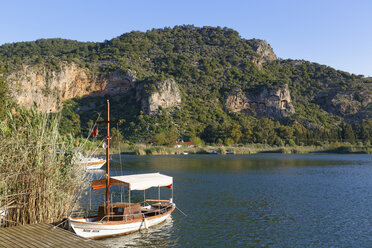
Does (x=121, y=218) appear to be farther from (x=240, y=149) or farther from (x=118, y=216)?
(x=240, y=149)

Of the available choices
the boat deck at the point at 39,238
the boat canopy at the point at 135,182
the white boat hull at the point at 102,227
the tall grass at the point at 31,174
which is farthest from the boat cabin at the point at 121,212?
the boat deck at the point at 39,238

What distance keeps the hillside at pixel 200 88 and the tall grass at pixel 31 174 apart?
75451 millimetres

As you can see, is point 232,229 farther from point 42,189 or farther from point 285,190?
point 285,190

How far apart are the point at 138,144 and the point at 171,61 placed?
55.1 meters

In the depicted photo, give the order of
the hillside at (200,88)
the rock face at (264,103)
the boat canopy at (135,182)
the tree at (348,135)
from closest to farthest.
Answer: the boat canopy at (135,182), the tree at (348,135), the hillside at (200,88), the rock face at (264,103)

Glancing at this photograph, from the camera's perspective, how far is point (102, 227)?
14500mm

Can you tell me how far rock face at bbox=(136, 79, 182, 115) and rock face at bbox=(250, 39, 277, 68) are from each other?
53.8 m

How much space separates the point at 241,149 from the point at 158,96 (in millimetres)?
32386

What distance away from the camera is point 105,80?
382 ft

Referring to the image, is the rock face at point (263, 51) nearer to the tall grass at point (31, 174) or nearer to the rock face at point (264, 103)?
the rock face at point (264, 103)

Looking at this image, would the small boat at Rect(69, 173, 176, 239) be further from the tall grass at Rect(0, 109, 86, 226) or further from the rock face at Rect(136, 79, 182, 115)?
the rock face at Rect(136, 79, 182, 115)

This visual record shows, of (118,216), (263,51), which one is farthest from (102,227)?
(263,51)

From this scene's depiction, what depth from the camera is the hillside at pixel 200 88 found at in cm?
10256

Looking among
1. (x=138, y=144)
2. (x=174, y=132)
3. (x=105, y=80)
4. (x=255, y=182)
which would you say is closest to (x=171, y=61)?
(x=105, y=80)
